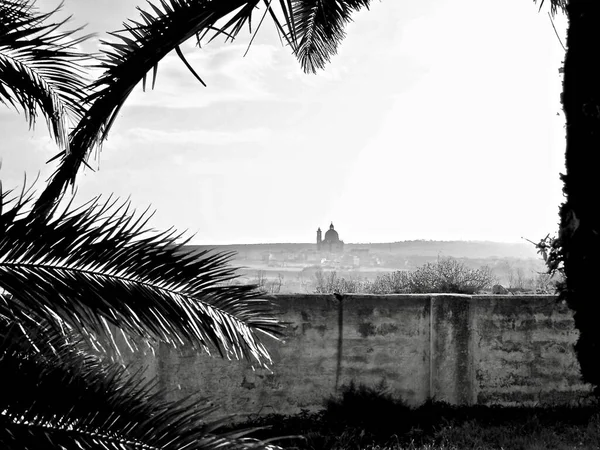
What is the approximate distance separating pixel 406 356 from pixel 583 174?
16.2ft

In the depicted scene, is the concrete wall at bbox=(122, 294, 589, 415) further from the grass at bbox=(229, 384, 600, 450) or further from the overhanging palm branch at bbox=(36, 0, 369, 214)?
the overhanging palm branch at bbox=(36, 0, 369, 214)

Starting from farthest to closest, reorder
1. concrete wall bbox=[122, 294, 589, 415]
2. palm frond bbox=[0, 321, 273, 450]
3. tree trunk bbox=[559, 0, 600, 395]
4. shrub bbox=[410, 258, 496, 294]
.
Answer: shrub bbox=[410, 258, 496, 294] → concrete wall bbox=[122, 294, 589, 415] → tree trunk bbox=[559, 0, 600, 395] → palm frond bbox=[0, 321, 273, 450]

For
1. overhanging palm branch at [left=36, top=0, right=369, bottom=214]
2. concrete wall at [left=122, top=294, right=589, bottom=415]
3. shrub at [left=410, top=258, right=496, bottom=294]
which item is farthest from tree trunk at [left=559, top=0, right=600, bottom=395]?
shrub at [left=410, top=258, right=496, bottom=294]

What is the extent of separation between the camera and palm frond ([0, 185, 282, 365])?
2.63m

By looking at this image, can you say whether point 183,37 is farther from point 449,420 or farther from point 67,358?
point 449,420

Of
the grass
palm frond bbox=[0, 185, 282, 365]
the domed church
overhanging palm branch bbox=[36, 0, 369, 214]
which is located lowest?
the grass

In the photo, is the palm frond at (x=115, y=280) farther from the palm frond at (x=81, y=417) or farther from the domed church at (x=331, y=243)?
the domed church at (x=331, y=243)

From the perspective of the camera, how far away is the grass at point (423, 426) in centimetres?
710

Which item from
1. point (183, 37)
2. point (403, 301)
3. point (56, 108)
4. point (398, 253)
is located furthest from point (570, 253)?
point (398, 253)

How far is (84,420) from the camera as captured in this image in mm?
2402

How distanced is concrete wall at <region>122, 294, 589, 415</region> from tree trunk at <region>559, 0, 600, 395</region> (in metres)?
4.37

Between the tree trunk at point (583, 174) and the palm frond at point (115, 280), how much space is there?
1.82 meters

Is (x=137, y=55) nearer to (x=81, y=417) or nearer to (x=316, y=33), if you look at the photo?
(x=81, y=417)

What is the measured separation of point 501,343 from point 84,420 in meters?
7.03
